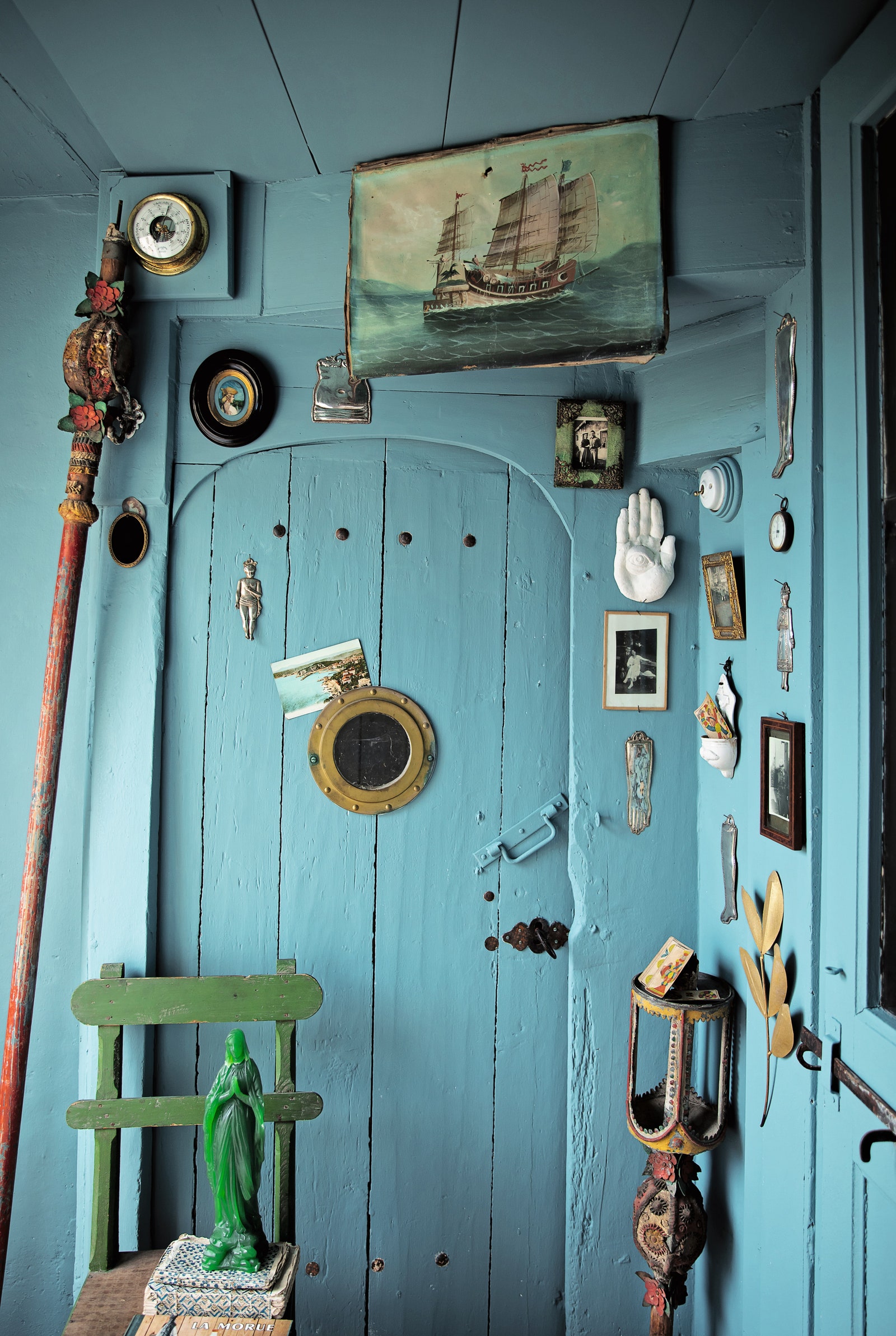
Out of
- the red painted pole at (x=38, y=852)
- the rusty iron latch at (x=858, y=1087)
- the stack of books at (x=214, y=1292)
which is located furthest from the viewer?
the red painted pole at (x=38, y=852)

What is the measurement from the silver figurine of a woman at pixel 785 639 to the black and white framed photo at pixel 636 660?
0.45 metres

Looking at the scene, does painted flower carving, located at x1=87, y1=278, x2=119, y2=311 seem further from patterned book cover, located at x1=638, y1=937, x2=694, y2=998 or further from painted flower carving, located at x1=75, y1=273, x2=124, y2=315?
patterned book cover, located at x1=638, y1=937, x2=694, y2=998

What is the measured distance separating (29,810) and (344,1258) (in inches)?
55.5

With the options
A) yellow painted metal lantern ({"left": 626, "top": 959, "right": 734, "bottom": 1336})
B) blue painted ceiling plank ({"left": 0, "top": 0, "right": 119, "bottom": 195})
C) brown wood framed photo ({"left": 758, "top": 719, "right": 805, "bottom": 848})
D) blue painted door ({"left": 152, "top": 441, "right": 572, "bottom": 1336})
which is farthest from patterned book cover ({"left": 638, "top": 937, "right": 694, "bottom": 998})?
blue painted ceiling plank ({"left": 0, "top": 0, "right": 119, "bottom": 195})

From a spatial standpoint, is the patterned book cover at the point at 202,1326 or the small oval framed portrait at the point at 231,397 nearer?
the patterned book cover at the point at 202,1326

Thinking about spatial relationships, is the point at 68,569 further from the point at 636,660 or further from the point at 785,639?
the point at 785,639

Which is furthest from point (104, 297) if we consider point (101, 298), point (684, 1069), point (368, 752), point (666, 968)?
point (684, 1069)

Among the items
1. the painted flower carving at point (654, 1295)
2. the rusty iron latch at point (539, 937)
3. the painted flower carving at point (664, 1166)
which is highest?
the rusty iron latch at point (539, 937)

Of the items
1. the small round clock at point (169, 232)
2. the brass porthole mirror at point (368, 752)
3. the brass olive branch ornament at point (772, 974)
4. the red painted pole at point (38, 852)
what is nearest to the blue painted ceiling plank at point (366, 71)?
the small round clock at point (169, 232)

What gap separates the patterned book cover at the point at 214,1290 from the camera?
4.94 ft

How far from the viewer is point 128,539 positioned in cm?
205

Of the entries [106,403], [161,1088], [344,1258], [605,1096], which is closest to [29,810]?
[161,1088]

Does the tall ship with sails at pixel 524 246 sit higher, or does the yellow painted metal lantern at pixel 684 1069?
the tall ship with sails at pixel 524 246

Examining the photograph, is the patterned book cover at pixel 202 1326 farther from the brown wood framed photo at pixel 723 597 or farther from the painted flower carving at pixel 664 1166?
the brown wood framed photo at pixel 723 597
